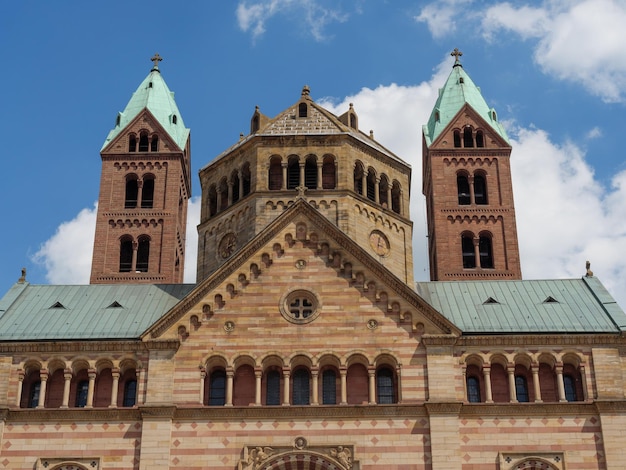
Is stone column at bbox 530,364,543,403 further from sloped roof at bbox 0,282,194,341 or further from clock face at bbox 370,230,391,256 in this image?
sloped roof at bbox 0,282,194,341

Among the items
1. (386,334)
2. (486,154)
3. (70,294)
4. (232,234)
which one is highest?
(486,154)

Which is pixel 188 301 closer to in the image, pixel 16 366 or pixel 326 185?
pixel 16 366

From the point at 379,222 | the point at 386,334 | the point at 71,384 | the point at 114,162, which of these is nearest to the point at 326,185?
the point at 379,222

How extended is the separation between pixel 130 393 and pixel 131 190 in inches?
1262

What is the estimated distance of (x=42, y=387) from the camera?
42375 mm

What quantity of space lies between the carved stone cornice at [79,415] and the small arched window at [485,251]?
32.4 m

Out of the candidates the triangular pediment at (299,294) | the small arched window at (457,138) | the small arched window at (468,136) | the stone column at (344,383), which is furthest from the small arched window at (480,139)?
the stone column at (344,383)

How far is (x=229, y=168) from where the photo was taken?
5331 cm

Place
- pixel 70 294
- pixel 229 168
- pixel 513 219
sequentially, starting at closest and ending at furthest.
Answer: pixel 70 294 < pixel 229 168 < pixel 513 219

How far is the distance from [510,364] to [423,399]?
4031mm

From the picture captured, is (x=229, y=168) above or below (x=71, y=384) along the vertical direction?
above

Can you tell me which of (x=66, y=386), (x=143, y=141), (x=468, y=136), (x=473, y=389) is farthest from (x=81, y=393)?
(x=468, y=136)

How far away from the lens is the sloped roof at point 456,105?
72375mm

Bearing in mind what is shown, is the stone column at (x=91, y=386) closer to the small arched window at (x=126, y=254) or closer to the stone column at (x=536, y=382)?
the stone column at (x=536, y=382)
